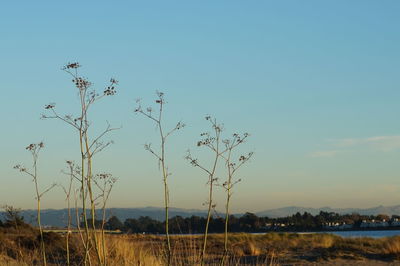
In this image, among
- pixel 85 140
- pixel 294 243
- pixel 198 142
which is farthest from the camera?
pixel 294 243

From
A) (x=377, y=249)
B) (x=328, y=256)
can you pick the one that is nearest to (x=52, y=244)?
(x=328, y=256)

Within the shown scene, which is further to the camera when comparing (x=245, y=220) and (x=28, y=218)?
(x=245, y=220)

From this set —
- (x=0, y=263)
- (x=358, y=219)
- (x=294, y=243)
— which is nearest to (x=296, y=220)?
(x=358, y=219)

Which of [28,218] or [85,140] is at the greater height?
[85,140]

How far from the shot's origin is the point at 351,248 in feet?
71.8

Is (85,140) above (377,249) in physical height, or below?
above

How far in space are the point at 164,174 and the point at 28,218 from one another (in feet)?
7.79

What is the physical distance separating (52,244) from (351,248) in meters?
9.56

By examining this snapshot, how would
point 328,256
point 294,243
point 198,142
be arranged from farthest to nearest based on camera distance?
point 294,243 → point 328,256 → point 198,142

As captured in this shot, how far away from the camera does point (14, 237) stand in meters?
21.4

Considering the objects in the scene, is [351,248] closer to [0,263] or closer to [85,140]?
[0,263]

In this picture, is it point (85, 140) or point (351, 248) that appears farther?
point (351, 248)

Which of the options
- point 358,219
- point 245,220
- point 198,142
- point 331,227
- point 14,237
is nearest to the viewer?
point 198,142

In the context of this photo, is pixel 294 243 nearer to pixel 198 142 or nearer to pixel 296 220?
pixel 198 142
